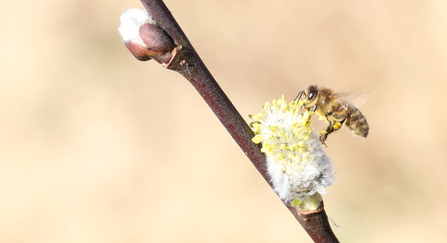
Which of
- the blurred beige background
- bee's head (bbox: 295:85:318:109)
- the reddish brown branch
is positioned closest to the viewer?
the reddish brown branch

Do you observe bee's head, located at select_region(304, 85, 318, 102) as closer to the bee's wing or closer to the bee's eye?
the bee's eye

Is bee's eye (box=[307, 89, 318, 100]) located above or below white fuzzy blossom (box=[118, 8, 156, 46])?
above

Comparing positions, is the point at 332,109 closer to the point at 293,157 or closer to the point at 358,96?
the point at 358,96

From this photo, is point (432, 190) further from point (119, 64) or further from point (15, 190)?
point (15, 190)

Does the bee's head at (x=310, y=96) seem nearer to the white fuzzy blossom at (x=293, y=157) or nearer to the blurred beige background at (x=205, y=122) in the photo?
the white fuzzy blossom at (x=293, y=157)

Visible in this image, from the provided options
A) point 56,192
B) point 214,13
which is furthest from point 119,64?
point 56,192

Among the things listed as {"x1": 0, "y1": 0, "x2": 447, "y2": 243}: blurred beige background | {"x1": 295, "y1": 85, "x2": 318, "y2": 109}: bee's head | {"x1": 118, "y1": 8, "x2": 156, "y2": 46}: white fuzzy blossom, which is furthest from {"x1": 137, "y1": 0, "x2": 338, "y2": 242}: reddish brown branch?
{"x1": 0, "y1": 0, "x2": 447, "y2": 243}: blurred beige background

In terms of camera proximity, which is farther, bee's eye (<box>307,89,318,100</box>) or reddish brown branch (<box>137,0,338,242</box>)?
bee's eye (<box>307,89,318,100</box>)
